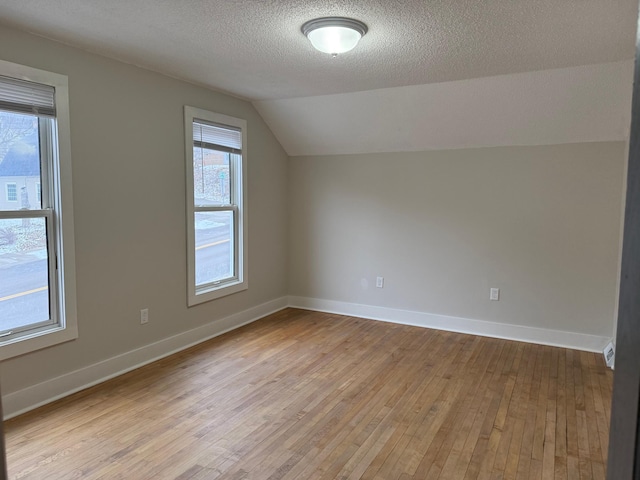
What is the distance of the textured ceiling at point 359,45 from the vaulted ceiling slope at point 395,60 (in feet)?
0.04

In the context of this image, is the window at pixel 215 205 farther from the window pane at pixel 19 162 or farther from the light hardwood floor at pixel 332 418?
the window pane at pixel 19 162

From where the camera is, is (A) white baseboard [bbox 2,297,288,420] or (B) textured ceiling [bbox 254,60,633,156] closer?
(A) white baseboard [bbox 2,297,288,420]

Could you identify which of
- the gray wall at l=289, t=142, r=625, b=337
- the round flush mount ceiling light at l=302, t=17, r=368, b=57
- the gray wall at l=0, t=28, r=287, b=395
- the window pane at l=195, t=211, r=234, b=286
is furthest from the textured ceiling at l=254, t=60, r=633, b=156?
the round flush mount ceiling light at l=302, t=17, r=368, b=57

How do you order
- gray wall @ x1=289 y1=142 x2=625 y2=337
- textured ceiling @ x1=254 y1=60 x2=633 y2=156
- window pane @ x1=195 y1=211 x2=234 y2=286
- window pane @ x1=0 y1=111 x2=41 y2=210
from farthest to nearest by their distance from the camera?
window pane @ x1=195 y1=211 x2=234 y2=286 < gray wall @ x1=289 y1=142 x2=625 y2=337 < textured ceiling @ x1=254 y1=60 x2=633 y2=156 < window pane @ x1=0 y1=111 x2=41 y2=210

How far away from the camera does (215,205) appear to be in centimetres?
434

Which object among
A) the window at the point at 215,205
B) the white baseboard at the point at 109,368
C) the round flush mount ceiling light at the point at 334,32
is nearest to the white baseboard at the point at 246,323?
the white baseboard at the point at 109,368

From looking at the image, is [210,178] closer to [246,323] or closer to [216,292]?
[216,292]

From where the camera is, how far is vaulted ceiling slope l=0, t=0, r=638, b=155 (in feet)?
7.67

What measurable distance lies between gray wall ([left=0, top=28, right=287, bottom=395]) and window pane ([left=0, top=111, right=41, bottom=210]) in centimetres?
23

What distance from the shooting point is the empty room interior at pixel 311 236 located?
2430 mm

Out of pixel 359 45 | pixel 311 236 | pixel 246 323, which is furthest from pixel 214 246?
pixel 359 45

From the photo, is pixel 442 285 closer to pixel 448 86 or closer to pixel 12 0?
pixel 448 86

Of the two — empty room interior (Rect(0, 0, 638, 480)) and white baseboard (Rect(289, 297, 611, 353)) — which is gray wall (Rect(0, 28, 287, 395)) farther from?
white baseboard (Rect(289, 297, 611, 353))

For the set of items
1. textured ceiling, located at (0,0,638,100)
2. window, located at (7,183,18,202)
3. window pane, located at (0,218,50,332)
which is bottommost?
window pane, located at (0,218,50,332)
